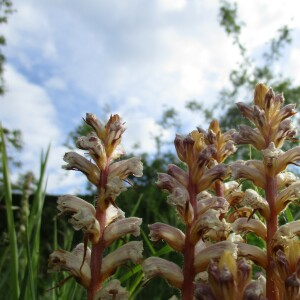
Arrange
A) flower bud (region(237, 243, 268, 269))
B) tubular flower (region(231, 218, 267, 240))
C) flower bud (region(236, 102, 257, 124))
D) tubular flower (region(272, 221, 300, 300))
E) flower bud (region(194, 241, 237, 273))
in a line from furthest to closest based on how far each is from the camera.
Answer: flower bud (region(236, 102, 257, 124)) → tubular flower (region(231, 218, 267, 240)) → flower bud (region(237, 243, 268, 269)) → flower bud (region(194, 241, 237, 273)) → tubular flower (region(272, 221, 300, 300))

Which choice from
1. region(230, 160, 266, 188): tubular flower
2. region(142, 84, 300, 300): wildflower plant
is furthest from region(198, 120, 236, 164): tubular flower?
region(230, 160, 266, 188): tubular flower

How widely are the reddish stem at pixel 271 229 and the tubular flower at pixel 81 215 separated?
0.44m

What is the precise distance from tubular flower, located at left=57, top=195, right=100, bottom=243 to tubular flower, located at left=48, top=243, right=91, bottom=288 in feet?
0.22

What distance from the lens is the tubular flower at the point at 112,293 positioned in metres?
1.12

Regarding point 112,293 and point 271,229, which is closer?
point 112,293

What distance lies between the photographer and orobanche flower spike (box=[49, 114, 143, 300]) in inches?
46.6

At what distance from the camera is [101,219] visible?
48.9 inches

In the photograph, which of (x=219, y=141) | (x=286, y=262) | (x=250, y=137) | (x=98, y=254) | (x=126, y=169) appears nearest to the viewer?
(x=286, y=262)

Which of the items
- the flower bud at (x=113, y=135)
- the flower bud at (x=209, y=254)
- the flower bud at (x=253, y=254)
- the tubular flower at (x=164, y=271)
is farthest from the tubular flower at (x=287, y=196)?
the flower bud at (x=113, y=135)

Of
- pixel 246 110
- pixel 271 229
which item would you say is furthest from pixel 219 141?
pixel 271 229

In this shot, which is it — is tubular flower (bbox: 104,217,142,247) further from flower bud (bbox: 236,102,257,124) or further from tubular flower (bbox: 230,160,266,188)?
flower bud (bbox: 236,102,257,124)

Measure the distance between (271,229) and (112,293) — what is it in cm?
47

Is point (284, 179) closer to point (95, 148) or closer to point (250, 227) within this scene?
point (250, 227)

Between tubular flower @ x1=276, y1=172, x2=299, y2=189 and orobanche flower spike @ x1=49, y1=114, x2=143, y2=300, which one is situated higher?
tubular flower @ x1=276, y1=172, x2=299, y2=189
